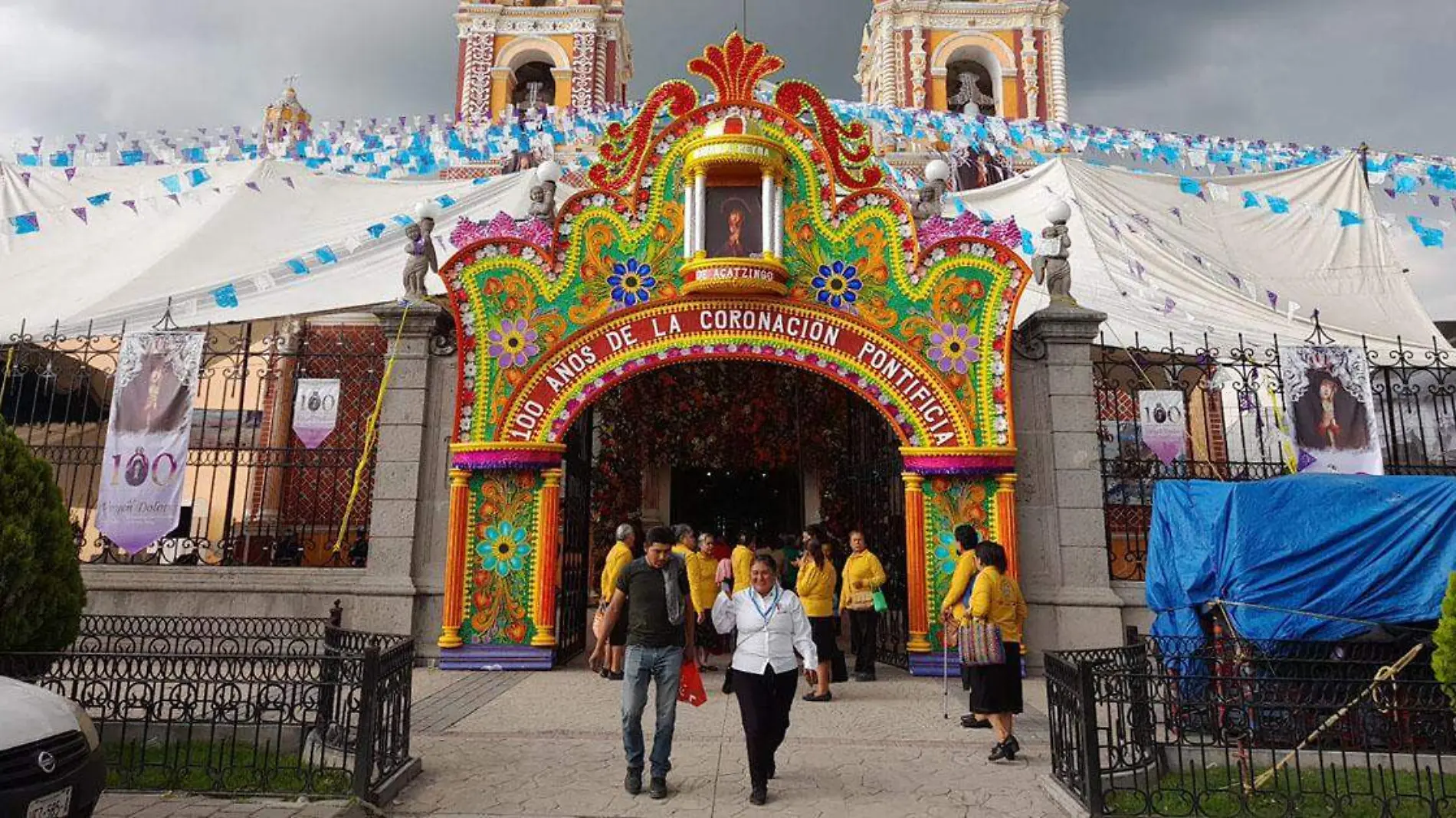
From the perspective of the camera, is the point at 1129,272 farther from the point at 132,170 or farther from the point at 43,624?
the point at 132,170

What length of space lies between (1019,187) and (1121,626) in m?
12.2

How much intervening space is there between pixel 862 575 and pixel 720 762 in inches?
142

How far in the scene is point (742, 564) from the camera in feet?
33.6

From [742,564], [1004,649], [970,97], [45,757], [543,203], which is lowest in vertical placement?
[45,757]

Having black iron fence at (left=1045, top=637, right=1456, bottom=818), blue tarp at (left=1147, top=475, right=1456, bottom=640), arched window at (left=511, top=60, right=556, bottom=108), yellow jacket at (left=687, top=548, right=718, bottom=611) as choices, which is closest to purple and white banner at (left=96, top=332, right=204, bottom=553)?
yellow jacket at (left=687, top=548, right=718, bottom=611)

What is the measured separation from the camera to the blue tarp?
6984 millimetres

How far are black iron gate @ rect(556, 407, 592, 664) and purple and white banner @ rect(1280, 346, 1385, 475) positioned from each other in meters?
9.86

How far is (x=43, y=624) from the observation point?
600cm

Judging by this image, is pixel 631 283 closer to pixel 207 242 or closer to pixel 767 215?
pixel 767 215

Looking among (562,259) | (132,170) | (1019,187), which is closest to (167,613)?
(562,259)

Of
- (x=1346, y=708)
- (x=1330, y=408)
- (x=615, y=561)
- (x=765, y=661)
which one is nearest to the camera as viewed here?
(x=1346, y=708)

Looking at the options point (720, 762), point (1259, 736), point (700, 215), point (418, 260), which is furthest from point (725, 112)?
point (1259, 736)

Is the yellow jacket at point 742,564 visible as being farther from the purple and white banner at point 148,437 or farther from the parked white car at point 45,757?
the purple and white banner at point 148,437

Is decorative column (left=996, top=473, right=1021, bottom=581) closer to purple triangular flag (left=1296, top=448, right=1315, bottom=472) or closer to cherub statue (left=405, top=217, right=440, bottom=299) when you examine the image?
purple triangular flag (left=1296, top=448, right=1315, bottom=472)
